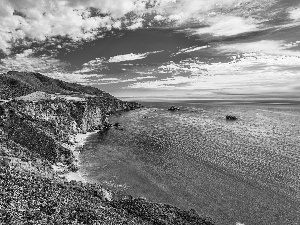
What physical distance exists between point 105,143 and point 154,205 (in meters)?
46.2

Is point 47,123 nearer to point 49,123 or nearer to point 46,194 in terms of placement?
point 49,123

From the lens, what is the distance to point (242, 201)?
45.9 metres

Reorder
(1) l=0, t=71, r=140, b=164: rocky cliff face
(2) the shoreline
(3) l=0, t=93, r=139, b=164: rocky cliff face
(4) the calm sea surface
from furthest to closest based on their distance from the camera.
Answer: (3) l=0, t=93, r=139, b=164: rocky cliff face < (1) l=0, t=71, r=140, b=164: rocky cliff face < (2) the shoreline < (4) the calm sea surface

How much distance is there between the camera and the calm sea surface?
1737 inches

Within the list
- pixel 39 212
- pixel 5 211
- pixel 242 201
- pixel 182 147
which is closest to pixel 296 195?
pixel 242 201

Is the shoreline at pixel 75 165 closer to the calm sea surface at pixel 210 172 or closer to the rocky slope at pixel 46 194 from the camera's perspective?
the rocky slope at pixel 46 194

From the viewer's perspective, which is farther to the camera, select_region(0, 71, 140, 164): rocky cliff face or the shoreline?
select_region(0, 71, 140, 164): rocky cliff face

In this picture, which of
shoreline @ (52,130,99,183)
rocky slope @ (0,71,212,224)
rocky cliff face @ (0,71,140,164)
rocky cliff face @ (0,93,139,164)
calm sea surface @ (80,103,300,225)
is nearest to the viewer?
rocky slope @ (0,71,212,224)

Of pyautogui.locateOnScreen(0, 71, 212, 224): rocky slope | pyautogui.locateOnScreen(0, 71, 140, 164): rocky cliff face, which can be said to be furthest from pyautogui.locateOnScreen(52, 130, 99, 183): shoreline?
pyautogui.locateOnScreen(0, 71, 140, 164): rocky cliff face

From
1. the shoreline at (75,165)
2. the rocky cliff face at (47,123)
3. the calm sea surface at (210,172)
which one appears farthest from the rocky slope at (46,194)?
the calm sea surface at (210,172)

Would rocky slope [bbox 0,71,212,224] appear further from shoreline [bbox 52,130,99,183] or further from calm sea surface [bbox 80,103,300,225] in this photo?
calm sea surface [bbox 80,103,300,225]

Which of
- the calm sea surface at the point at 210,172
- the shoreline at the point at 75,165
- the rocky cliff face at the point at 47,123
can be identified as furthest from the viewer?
the rocky cliff face at the point at 47,123

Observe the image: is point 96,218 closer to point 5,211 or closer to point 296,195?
point 5,211

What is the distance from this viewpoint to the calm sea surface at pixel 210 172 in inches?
1737
